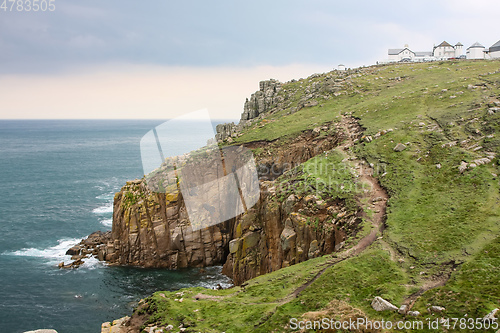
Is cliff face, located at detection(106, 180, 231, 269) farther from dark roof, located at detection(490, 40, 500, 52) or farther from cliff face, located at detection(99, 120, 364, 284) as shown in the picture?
dark roof, located at detection(490, 40, 500, 52)

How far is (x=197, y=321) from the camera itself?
2194cm

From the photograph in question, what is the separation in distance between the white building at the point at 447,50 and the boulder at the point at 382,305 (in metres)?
101

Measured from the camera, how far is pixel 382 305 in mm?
19016

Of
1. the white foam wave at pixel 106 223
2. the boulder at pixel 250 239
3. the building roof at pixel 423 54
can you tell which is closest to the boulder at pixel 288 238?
the boulder at pixel 250 239

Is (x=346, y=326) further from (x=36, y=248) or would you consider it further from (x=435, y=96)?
(x=36, y=248)

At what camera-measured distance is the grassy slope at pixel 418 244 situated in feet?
66.6

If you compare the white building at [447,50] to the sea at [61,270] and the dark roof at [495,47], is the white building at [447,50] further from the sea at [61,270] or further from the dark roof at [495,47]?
the sea at [61,270]

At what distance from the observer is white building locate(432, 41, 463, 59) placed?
328ft

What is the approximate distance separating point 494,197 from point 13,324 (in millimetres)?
46270

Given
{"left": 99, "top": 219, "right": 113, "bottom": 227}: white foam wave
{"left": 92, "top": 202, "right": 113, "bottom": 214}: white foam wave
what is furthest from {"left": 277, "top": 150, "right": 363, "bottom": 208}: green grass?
{"left": 92, "top": 202, "right": 113, "bottom": 214}: white foam wave

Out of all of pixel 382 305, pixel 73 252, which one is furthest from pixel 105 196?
pixel 382 305

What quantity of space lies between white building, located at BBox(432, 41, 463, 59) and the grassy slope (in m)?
58.0

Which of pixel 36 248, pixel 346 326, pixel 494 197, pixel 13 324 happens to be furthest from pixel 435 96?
pixel 36 248

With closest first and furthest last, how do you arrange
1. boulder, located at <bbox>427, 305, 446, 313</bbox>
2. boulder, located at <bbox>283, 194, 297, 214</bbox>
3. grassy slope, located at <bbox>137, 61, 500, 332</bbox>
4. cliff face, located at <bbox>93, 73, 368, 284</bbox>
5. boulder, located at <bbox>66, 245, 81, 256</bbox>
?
1. boulder, located at <bbox>427, 305, 446, 313</bbox>
2. grassy slope, located at <bbox>137, 61, 500, 332</bbox>
3. boulder, located at <bbox>283, 194, 297, 214</bbox>
4. cliff face, located at <bbox>93, 73, 368, 284</bbox>
5. boulder, located at <bbox>66, 245, 81, 256</bbox>
